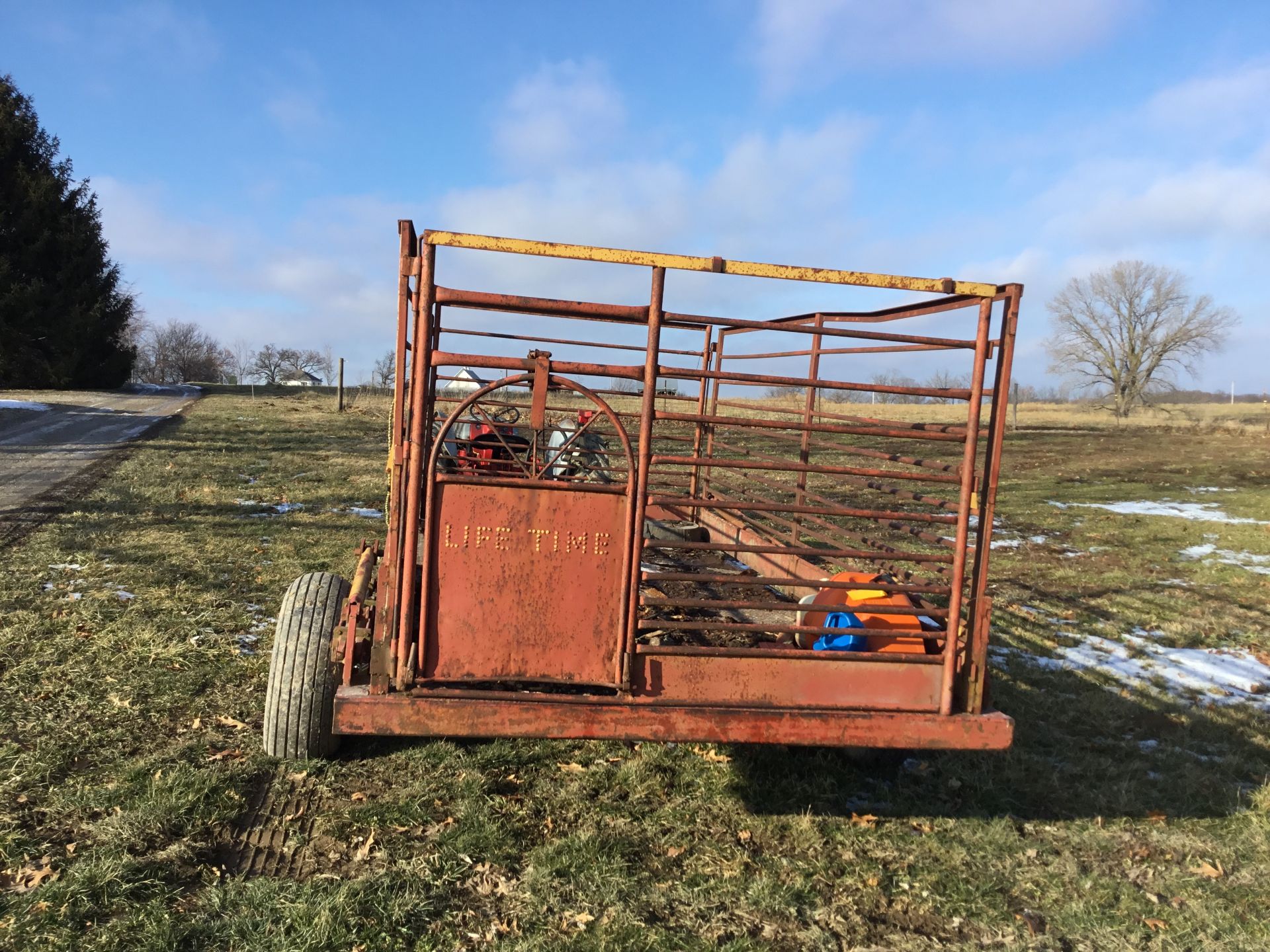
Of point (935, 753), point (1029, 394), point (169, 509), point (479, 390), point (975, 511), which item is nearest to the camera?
point (479, 390)

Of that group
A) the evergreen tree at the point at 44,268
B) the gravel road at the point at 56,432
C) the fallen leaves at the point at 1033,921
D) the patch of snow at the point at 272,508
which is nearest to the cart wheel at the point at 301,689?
the fallen leaves at the point at 1033,921

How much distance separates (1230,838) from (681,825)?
7.59ft

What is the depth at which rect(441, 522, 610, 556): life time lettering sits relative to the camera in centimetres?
277

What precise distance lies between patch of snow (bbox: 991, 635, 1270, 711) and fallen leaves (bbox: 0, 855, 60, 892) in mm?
5294

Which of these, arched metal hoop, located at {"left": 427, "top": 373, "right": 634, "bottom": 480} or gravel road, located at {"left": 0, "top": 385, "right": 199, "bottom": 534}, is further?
gravel road, located at {"left": 0, "top": 385, "right": 199, "bottom": 534}

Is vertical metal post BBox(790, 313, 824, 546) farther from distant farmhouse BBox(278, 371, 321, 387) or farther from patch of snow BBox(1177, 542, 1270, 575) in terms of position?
distant farmhouse BBox(278, 371, 321, 387)

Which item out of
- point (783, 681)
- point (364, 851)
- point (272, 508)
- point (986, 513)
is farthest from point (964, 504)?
point (272, 508)

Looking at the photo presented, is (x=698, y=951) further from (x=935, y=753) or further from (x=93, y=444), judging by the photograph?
(x=93, y=444)

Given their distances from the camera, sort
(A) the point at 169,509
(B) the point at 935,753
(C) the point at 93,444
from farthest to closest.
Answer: (C) the point at 93,444, (A) the point at 169,509, (B) the point at 935,753

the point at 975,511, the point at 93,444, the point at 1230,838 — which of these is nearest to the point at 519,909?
the point at 975,511

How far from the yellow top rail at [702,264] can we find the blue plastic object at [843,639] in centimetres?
134

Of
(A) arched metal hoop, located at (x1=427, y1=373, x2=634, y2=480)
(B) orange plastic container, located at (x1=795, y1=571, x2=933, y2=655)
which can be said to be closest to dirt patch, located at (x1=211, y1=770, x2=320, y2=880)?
(A) arched metal hoop, located at (x1=427, y1=373, x2=634, y2=480)

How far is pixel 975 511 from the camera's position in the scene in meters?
3.17

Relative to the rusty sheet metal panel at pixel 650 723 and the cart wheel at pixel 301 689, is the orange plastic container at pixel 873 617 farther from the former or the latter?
the cart wheel at pixel 301 689
